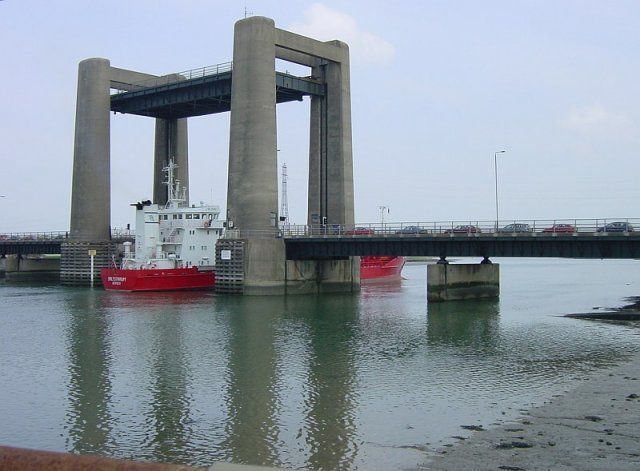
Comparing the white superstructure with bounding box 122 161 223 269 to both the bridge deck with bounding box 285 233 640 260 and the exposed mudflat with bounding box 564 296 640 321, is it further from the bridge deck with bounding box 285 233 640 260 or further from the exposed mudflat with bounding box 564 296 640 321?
the exposed mudflat with bounding box 564 296 640 321

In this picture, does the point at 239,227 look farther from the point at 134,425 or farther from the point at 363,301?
the point at 134,425

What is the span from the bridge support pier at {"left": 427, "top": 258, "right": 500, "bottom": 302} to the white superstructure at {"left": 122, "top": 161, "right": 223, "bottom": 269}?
26505 millimetres

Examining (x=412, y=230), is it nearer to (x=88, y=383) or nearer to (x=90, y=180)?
(x=90, y=180)

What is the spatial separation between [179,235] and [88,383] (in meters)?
53.3

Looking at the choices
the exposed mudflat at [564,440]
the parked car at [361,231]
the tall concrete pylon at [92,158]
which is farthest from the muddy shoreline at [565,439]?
the tall concrete pylon at [92,158]

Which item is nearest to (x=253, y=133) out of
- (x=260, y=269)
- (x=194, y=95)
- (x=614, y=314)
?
(x=260, y=269)

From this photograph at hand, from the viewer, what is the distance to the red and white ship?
77.3 meters

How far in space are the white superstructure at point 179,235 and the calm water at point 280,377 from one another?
2329 centimetres

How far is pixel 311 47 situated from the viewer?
78.6 meters

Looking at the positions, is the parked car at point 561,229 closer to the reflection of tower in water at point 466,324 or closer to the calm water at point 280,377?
the calm water at point 280,377

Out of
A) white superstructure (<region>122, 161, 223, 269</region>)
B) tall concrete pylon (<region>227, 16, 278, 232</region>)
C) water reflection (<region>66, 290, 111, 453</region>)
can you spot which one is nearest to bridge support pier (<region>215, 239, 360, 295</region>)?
tall concrete pylon (<region>227, 16, 278, 232</region>)

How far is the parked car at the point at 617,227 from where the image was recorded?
5394cm

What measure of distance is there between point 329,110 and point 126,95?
2649 centimetres

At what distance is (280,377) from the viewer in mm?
27938
